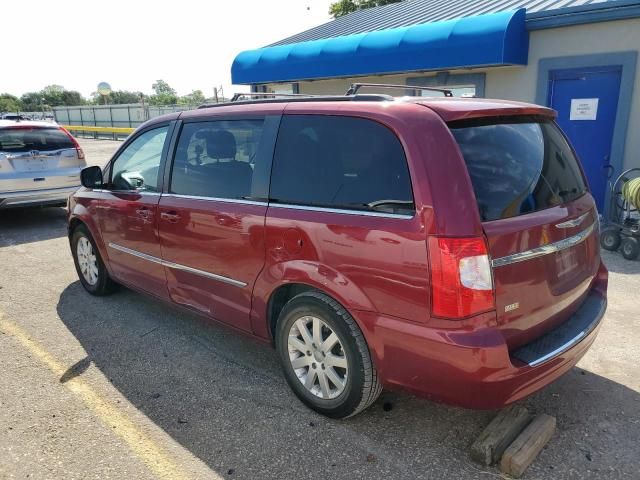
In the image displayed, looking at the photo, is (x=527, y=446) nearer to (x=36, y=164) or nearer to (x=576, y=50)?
(x=576, y=50)

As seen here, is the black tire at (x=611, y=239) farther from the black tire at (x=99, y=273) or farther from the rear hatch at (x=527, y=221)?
the black tire at (x=99, y=273)

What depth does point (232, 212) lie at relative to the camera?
10.9ft

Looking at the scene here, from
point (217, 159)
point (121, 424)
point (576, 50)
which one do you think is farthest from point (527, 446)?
point (576, 50)

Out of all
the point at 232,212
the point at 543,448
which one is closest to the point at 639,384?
the point at 543,448

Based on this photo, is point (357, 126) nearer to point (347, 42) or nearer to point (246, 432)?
point (246, 432)

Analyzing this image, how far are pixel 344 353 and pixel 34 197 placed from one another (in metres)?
7.14

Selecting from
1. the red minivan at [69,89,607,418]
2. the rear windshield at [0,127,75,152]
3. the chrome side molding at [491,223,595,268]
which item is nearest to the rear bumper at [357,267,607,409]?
the red minivan at [69,89,607,418]

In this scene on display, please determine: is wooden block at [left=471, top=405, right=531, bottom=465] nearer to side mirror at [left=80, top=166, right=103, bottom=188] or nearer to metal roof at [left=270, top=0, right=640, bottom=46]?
side mirror at [left=80, top=166, right=103, bottom=188]

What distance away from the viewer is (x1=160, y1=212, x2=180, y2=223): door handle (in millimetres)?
3746

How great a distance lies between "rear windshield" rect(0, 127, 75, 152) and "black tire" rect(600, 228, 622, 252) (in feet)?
27.0

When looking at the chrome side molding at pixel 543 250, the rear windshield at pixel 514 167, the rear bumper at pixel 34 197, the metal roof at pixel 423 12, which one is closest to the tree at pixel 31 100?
the metal roof at pixel 423 12

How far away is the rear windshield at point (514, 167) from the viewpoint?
2.49m

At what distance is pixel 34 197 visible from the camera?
320 inches

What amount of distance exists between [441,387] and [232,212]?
1.67 metres
